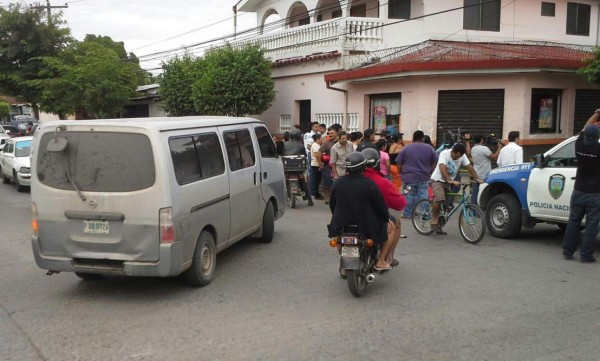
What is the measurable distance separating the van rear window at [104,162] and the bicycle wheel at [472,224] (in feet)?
16.2

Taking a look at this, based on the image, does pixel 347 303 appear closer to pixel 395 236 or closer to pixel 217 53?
pixel 395 236

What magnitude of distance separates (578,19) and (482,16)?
445cm

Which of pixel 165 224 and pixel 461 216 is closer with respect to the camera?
pixel 165 224

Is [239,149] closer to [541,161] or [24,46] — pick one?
[541,161]

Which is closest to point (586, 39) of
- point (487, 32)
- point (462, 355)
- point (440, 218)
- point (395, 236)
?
point (487, 32)

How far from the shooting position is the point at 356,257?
548 centimetres

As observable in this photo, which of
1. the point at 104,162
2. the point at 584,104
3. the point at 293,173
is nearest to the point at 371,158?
the point at 104,162

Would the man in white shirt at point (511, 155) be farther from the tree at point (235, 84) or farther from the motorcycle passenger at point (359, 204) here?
the tree at point (235, 84)

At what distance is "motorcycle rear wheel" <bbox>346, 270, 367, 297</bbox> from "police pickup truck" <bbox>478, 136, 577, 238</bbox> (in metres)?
3.75

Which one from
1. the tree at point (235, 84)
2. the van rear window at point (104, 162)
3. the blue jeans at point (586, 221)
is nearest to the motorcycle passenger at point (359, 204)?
the van rear window at point (104, 162)

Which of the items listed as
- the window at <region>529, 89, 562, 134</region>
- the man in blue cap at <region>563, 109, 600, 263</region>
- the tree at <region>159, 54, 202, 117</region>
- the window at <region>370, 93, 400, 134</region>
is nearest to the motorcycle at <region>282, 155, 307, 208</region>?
the window at <region>370, 93, 400, 134</region>

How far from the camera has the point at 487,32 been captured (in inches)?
750

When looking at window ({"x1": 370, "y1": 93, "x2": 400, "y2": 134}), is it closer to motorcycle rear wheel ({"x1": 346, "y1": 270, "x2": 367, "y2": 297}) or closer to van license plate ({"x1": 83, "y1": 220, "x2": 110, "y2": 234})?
motorcycle rear wheel ({"x1": 346, "y1": 270, "x2": 367, "y2": 297})

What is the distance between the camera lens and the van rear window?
555 centimetres
